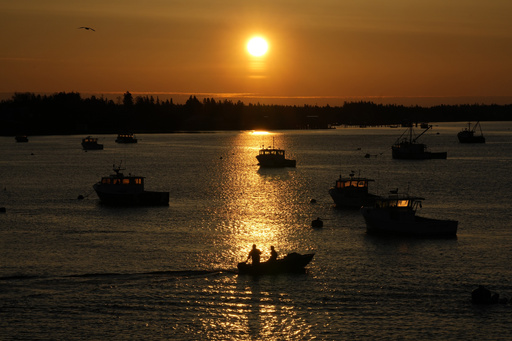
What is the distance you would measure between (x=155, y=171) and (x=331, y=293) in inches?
5662

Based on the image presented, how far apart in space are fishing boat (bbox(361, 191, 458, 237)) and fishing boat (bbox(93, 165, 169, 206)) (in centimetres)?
4051

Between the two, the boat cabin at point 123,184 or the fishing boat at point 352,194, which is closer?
the fishing boat at point 352,194

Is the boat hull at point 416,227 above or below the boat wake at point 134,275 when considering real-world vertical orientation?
above

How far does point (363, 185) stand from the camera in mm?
108562

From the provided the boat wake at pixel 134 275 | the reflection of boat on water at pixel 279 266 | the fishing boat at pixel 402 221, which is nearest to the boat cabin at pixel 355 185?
the fishing boat at pixel 402 221

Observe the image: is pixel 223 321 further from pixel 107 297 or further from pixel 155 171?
pixel 155 171

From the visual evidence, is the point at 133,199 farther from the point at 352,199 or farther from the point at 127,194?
the point at 352,199

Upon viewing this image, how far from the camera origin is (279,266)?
62.8m

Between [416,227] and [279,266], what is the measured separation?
24.3 metres

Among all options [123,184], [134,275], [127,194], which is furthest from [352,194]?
[134,275]

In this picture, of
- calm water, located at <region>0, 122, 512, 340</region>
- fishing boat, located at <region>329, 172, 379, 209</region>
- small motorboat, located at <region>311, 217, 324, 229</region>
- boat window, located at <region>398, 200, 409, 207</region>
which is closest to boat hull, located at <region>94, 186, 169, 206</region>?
calm water, located at <region>0, 122, 512, 340</region>

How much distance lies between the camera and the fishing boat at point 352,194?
106 meters

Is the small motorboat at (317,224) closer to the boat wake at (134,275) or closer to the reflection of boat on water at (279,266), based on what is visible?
the reflection of boat on water at (279,266)

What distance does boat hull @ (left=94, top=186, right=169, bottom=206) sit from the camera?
110062 millimetres
